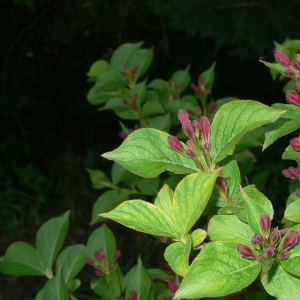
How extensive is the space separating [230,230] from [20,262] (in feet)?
2.06

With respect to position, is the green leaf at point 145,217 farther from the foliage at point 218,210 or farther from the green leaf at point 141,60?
the green leaf at point 141,60

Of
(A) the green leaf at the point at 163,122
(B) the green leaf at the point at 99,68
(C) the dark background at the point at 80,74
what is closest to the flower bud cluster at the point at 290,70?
(A) the green leaf at the point at 163,122

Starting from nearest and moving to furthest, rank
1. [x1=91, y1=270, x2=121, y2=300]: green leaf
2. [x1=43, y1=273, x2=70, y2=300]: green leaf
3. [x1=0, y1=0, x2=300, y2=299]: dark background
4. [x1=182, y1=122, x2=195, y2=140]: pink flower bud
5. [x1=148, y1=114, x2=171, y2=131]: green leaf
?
[x1=182, y1=122, x2=195, y2=140]: pink flower bud < [x1=43, y1=273, x2=70, y2=300]: green leaf < [x1=91, y1=270, x2=121, y2=300]: green leaf < [x1=148, y1=114, x2=171, y2=131]: green leaf < [x1=0, y1=0, x2=300, y2=299]: dark background

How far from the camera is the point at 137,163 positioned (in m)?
0.71

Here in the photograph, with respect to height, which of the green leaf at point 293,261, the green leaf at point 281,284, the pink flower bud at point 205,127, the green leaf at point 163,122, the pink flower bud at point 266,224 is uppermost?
the pink flower bud at point 205,127

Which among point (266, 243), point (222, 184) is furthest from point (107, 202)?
point (266, 243)

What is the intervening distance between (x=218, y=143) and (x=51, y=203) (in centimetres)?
372

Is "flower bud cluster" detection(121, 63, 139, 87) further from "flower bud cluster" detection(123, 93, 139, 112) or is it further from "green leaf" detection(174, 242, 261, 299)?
"green leaf" detection(174, 242, 261, 299)

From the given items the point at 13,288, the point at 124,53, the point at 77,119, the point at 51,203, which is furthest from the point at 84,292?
the point at 124,53

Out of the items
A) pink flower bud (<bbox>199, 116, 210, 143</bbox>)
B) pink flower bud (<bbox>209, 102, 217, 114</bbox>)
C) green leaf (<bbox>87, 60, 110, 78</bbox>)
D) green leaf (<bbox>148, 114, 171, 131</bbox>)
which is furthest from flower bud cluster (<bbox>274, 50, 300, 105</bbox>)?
green leaf (<bbox>87, 60, 110, 78</bbox>)

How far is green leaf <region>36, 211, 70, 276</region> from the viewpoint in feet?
3.77

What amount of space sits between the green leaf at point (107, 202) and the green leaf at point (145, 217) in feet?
2.55

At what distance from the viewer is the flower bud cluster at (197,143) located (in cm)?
68

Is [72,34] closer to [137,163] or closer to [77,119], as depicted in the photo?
[77,119]
